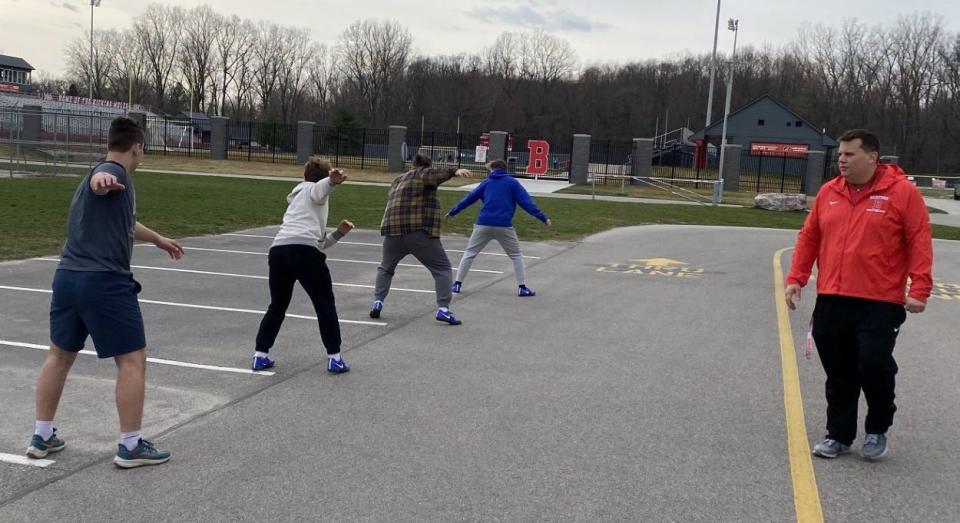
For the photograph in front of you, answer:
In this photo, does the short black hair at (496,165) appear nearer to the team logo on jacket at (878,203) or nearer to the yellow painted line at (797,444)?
the yellow painted line at (797,444)

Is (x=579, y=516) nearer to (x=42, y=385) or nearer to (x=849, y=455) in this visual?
(x=849, y=455)

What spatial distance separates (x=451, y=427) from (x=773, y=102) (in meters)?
69.1

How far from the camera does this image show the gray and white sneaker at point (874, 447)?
4855 mm

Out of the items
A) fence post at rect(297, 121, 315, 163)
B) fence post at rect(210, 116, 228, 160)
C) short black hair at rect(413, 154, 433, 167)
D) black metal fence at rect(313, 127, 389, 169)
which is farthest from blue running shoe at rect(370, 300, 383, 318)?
fence post at rect(210, 116, 228, 160)

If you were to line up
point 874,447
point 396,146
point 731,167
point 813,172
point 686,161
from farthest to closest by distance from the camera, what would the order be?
point 686,161
point 396,146
point 731,167
point 813,172
point 874,447

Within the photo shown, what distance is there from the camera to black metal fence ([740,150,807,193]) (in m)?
48.1

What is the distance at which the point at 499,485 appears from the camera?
4.29m

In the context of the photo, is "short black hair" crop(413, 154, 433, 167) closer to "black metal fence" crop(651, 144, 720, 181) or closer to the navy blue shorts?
the navy blue shorts

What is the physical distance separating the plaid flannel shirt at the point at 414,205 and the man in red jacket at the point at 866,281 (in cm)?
426

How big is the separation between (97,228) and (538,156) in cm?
4323

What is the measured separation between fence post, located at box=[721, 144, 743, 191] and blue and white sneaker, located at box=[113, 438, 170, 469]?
44.9 metres

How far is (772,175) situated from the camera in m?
56.7

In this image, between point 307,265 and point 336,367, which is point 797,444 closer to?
point 336,367

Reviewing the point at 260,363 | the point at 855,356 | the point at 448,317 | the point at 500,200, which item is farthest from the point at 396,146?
the point at 855,356
